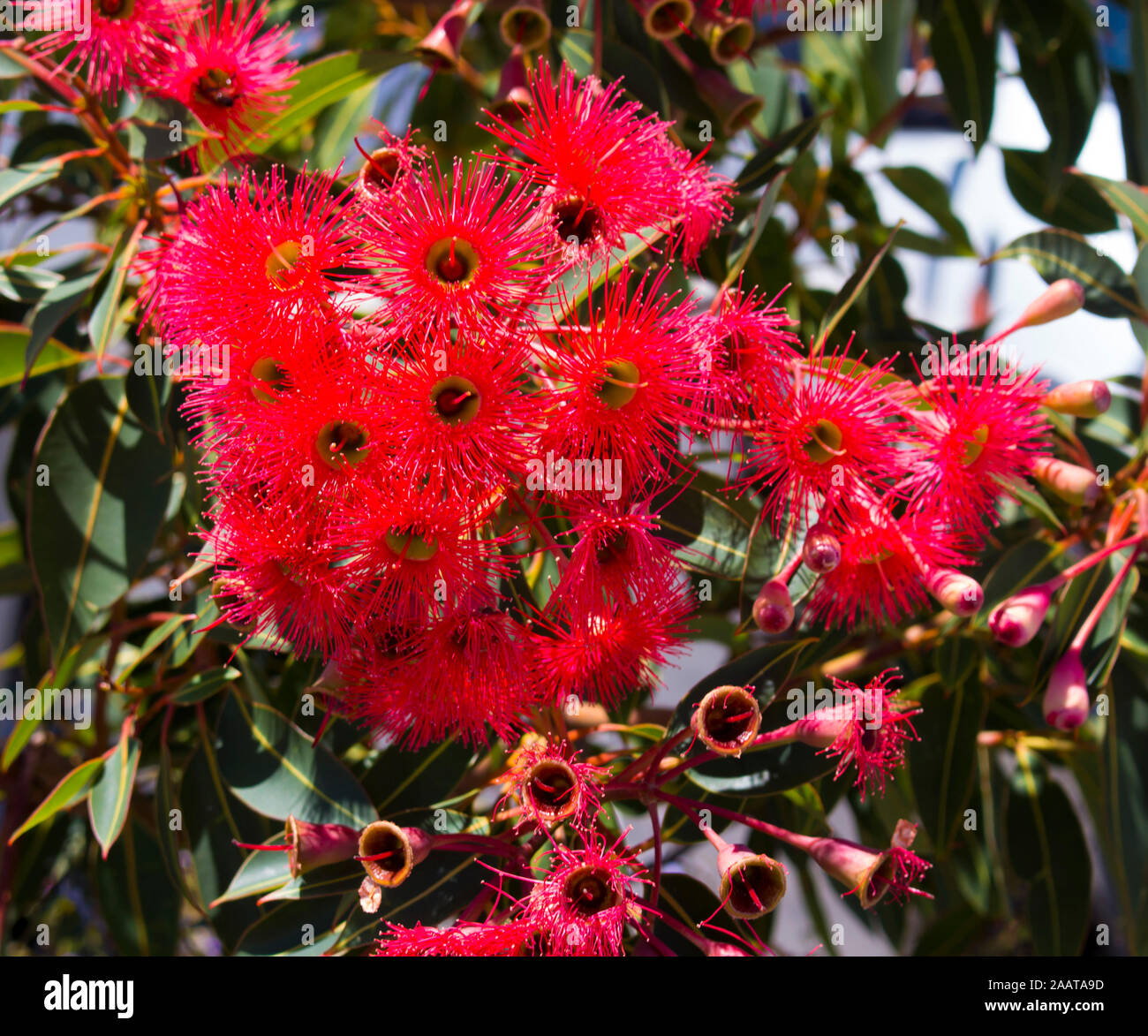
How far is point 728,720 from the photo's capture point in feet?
2.07

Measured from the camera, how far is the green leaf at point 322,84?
3.17 ft

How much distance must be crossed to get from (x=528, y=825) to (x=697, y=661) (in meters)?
1.86

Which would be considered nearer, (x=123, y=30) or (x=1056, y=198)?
(x=123, y=30)

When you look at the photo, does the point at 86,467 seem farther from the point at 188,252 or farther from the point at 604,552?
the point at 604,552

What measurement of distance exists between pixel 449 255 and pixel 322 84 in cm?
49

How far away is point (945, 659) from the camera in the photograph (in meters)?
0.94

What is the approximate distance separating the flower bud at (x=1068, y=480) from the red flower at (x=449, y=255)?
480 mm

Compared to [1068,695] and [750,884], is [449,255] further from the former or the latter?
[1068,695]

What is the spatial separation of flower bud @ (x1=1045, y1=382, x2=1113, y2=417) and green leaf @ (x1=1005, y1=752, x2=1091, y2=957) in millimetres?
598

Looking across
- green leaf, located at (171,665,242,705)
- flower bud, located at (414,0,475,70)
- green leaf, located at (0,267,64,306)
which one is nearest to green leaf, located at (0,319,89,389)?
green leaf, located at (0,267,64,306)

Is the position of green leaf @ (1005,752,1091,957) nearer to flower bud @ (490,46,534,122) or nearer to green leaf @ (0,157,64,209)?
flower bud @ (490,46,534,122)

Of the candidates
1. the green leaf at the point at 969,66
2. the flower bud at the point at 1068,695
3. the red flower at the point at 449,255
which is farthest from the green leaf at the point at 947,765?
the green leaf at the point at 969,66

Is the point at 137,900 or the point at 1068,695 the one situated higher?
the point at 1068,695

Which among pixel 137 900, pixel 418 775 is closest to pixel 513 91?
pixel 418 775
